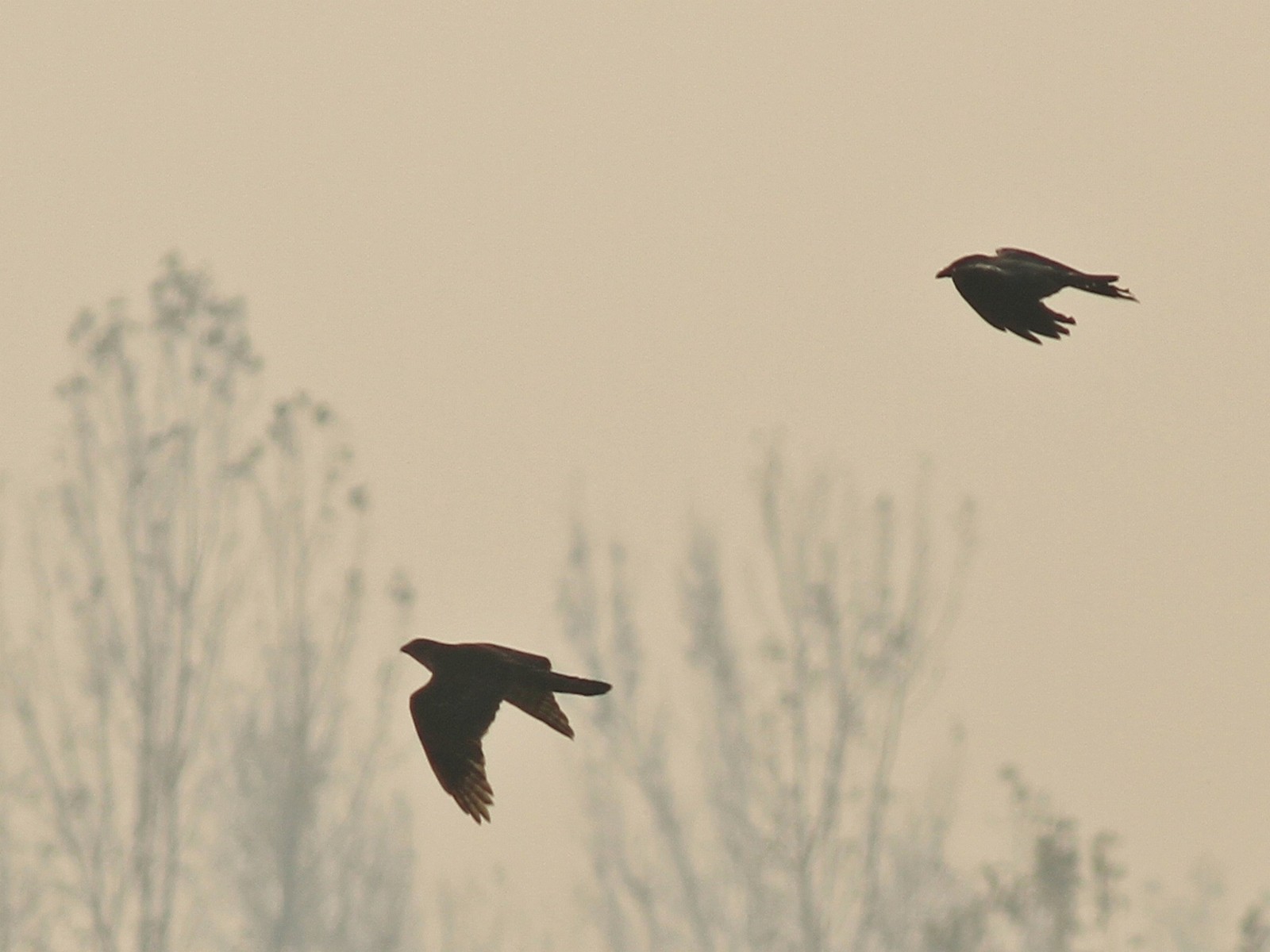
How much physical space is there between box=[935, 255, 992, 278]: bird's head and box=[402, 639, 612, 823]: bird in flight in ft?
6.32

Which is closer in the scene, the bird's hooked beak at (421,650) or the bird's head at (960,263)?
the bird's head at (960,263)

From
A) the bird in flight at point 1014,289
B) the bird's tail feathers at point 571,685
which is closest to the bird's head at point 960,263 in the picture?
the bird in flight at point 1014,289

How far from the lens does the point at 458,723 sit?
8859 mm

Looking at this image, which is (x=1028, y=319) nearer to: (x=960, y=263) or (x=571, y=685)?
(x=960, y=263)

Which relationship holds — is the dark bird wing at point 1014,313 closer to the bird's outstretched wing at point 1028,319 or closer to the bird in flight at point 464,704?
the bird's outstretched wing at point 1028,319

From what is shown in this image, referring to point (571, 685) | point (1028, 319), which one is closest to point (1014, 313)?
point (1028, 319)

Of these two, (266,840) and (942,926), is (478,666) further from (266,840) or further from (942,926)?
(266,840)

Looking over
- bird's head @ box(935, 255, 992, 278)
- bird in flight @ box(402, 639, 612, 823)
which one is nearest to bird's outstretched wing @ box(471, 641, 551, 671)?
bird in flight @ box(402, 639, 612, 823)

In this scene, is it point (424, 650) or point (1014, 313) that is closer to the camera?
point (1014, 313)

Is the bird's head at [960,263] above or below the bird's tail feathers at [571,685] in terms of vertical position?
above

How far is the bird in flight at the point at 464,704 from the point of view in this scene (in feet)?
28.8

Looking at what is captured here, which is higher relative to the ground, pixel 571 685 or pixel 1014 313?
pixel 1014 313

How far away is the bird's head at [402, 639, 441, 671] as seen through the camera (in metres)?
8.88

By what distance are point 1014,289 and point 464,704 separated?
7.79 feet
